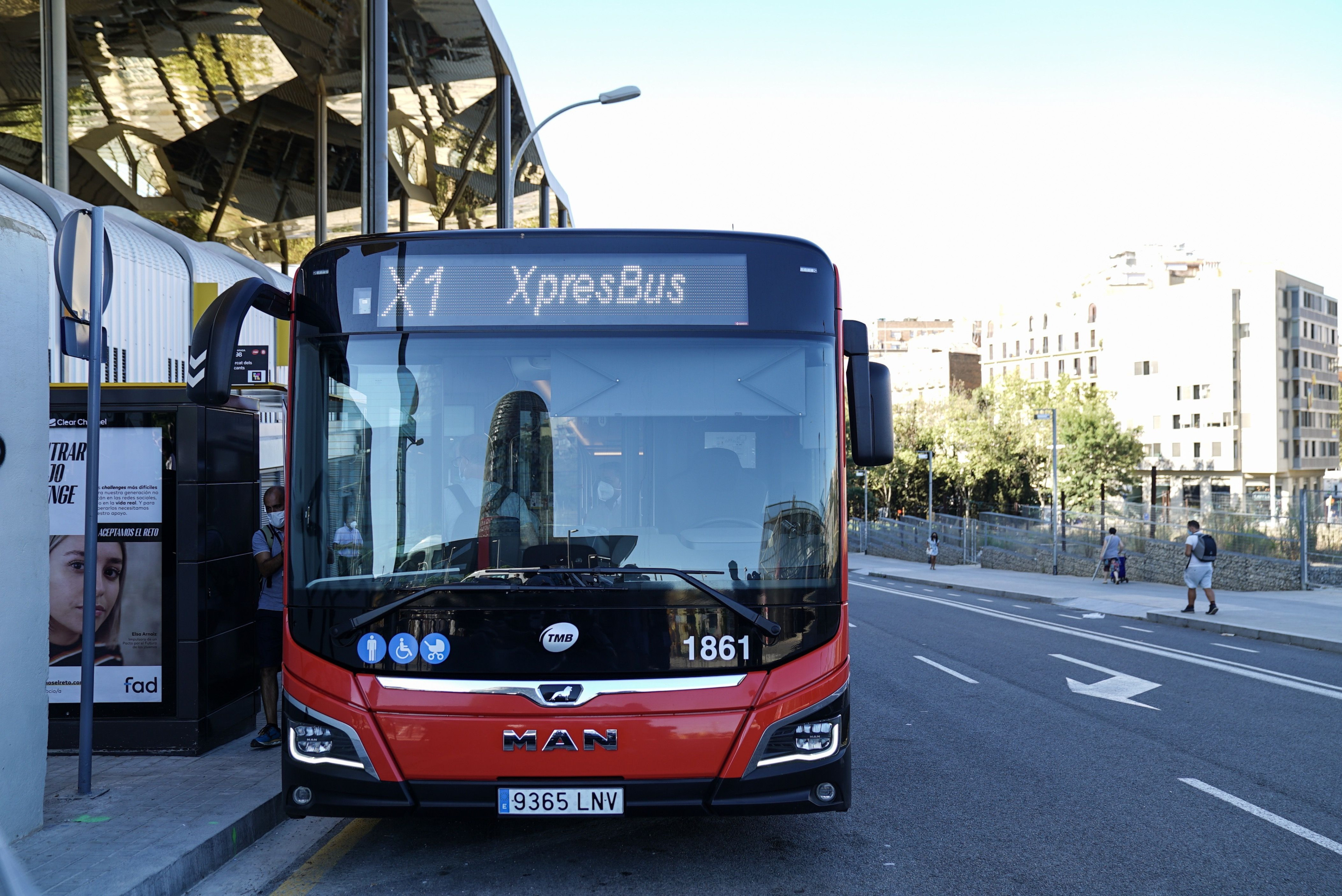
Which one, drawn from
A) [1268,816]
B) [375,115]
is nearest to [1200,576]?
[1268,816]

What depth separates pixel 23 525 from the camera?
5.62 m

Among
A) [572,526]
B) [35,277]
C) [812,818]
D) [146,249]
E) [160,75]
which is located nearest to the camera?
[572,526]

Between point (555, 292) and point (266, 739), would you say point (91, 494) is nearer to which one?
point (266, 739)

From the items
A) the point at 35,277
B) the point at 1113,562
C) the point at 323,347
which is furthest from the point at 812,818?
the point at 1113,562

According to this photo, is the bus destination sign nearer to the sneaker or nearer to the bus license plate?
the bus license plate

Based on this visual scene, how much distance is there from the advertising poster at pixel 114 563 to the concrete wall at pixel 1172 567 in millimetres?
25618

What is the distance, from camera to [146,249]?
12.0 metres

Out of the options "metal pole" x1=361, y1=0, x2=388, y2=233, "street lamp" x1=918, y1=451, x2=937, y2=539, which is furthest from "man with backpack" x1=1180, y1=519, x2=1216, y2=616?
"street lamp" x1=918, y1=451, x2=937, y2=539

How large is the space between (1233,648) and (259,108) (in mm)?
22717

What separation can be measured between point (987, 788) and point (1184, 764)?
181 cm

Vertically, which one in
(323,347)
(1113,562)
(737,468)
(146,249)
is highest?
(146,249)

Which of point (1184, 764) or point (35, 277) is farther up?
point (35, 277)

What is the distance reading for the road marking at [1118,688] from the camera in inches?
441

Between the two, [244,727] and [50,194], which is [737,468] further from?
[50,194]
